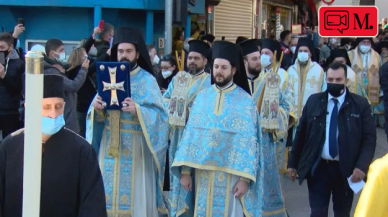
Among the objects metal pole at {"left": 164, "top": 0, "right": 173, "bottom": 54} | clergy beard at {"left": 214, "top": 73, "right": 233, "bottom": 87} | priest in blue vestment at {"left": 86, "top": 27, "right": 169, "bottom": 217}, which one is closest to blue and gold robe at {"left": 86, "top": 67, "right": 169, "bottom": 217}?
priest in blue vestment at {"left": 86, "top": 27, "right": 169, "bottom": 217}

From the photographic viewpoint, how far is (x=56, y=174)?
394 cm

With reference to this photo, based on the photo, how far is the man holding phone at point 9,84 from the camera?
8.32 metres

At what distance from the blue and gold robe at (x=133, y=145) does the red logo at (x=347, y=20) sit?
467cm

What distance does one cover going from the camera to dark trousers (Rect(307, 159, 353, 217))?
242 inches

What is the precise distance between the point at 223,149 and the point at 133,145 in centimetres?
105

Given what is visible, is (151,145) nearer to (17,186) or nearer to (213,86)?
(213,86)

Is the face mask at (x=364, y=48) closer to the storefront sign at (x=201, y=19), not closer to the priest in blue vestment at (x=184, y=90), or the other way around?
the storefront sign at (x=201, y=19)

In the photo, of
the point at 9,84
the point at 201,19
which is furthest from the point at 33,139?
the point at 201,19

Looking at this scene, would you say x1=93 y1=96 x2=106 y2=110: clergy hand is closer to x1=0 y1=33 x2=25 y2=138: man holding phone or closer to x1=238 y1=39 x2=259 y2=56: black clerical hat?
x1=238 y1=39 x2=259 y2=56: black clerical hat

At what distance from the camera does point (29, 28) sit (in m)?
14.0

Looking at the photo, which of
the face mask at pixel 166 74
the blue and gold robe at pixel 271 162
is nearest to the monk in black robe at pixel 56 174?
the blue and gold robe at pixel 271 162

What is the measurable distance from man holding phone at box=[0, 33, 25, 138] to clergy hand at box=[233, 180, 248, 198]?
3.89 meters

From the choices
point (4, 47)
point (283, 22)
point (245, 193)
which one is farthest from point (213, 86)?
point (283, 22)

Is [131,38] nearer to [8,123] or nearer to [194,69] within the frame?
[194,69]
